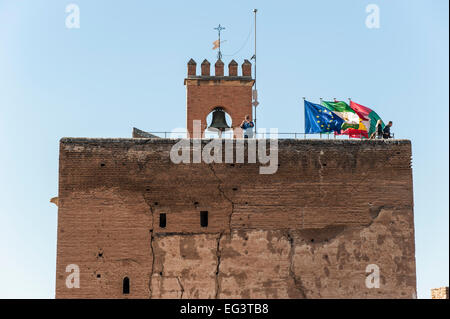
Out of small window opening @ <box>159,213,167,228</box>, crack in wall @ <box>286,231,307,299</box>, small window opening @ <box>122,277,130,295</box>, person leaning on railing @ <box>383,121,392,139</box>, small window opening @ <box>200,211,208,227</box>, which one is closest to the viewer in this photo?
small window opening @ <box>122,277,130,295</box>

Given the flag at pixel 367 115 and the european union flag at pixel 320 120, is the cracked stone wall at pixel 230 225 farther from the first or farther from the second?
the flag at pixel 367 115

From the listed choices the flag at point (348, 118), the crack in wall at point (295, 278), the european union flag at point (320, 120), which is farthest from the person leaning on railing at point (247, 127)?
the crack in wall at point (295, 278)

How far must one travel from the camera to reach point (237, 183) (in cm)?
3384

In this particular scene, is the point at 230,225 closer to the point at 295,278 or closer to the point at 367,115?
the point at 295,278

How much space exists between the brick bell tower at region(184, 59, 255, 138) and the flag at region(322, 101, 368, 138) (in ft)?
7.84

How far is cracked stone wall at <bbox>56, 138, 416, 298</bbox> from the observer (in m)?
33.1

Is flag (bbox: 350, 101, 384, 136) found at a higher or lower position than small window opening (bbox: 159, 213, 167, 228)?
higher

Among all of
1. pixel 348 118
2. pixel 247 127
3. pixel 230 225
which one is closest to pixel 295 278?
pixel 230 225

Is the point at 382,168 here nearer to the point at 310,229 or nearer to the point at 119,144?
the point at 310,229

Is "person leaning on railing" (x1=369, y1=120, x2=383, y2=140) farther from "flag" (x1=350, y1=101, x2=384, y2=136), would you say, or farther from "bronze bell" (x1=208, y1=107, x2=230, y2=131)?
"bronze bell" (x1=208, y1=107, x2=230, y2=131)

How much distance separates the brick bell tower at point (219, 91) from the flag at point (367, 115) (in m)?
3.06

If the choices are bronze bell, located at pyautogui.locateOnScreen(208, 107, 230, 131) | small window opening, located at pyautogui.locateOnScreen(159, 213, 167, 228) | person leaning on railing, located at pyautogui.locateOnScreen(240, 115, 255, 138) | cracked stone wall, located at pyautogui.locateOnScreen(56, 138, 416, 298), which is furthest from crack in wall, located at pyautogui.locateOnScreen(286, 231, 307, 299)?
bronze bell, located at pyautogui.locateOnScreen(208, 107, 230, 131)
